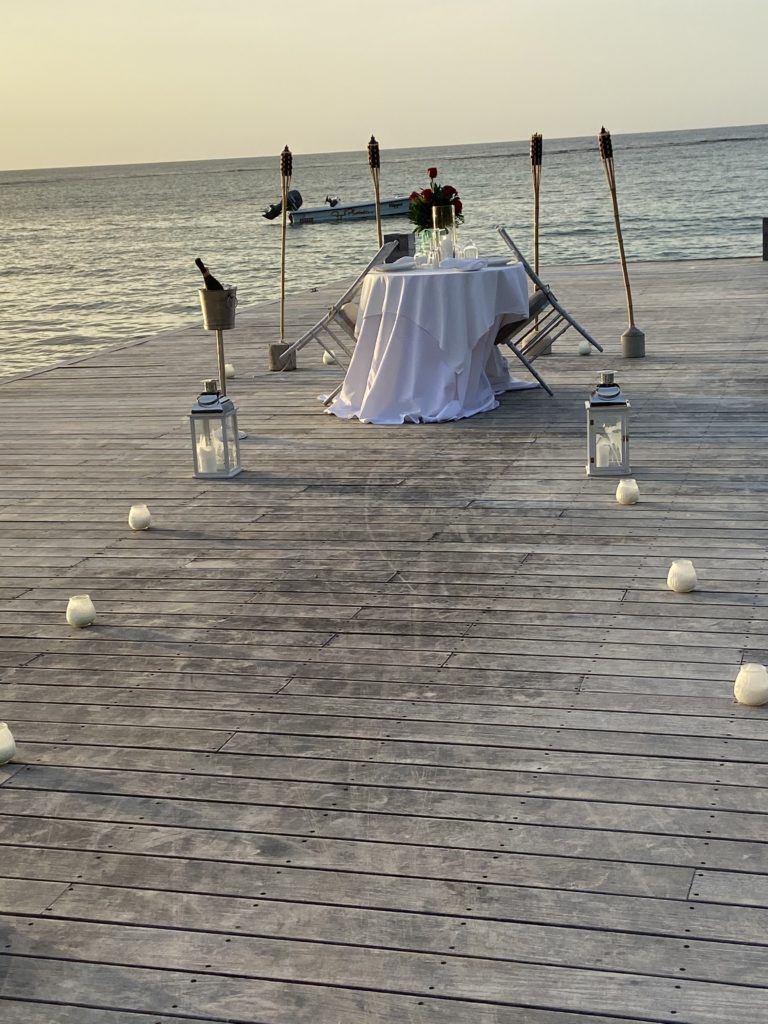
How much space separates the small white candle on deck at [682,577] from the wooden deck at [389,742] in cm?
3

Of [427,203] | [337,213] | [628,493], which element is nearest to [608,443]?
[628,493]

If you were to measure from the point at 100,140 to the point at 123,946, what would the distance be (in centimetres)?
5828

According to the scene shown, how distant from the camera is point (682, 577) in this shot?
3.82m

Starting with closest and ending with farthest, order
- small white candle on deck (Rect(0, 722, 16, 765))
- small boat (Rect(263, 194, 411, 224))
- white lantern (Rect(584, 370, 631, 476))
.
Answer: small white candle on deck (Rect(0, 722, 16, 765)) < white lantern (Rect(584, 370, 631, 476)) < small boat (Rect(263, 194, 411, 224))

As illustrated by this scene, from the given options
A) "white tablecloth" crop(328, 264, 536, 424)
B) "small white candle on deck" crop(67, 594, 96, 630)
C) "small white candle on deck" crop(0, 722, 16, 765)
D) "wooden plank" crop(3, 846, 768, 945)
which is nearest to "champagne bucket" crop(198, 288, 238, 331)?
"white tablecloth" crop(328, 264, 536, 424)

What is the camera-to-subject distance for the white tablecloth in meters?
6.54

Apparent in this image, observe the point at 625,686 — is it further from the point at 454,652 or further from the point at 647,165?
the point at 647,165

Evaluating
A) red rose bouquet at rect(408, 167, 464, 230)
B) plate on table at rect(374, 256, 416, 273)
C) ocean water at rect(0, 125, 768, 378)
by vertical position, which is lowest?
ocean water at rect(0, 125, 768, 378)

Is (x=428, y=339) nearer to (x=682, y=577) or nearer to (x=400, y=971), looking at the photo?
(x=682, y=577)

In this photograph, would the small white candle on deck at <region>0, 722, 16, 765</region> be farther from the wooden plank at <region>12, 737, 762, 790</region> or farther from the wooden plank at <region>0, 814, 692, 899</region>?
the wooden plank at <region>0, 814, 692, 899</region>

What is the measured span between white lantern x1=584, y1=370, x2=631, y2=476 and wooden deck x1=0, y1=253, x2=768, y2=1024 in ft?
0.49

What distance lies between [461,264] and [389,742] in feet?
14.1

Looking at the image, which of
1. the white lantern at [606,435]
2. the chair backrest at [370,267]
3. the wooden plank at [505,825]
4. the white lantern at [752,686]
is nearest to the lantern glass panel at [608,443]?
the white lantern at [606,435]

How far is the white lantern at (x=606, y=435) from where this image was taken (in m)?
5.17
